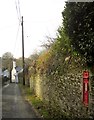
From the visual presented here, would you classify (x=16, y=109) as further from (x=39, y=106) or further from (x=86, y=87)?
(x=86, y=87)

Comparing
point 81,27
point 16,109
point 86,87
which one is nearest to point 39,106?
point 16,109

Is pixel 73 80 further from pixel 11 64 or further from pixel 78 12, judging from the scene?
pixel 11 64

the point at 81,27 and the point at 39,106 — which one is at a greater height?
the point at 81,27

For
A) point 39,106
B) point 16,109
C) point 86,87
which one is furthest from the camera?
point 39,106

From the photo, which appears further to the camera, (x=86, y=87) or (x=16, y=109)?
(x=16, y=109)

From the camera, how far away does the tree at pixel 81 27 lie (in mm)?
9234

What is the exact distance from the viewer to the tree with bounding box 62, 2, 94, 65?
923 centimetres

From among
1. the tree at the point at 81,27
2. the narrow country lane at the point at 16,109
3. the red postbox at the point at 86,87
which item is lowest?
the narrow country lane at the point at 16,109

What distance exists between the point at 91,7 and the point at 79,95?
3.23 m

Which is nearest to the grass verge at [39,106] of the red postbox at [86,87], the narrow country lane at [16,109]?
the narrow country lane at [16,109]

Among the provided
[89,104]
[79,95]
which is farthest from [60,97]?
[89,104]

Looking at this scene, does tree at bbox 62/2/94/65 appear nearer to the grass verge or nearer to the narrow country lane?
the grass verge

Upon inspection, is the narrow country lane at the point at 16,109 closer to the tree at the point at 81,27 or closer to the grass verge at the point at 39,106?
the grass verge at the point at 39,106

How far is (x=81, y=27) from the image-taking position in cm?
952
